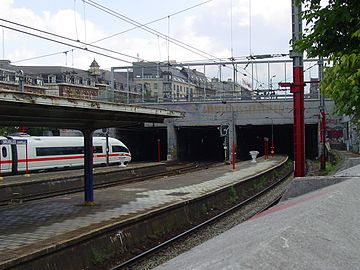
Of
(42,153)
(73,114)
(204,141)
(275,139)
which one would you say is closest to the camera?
(73,114)

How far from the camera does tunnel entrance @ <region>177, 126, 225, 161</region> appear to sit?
53812 millimetres

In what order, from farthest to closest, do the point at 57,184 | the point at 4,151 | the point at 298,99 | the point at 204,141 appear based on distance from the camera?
the point at 204,141 < the point at 4,151 < the point at 57,184 < the point at 298,99

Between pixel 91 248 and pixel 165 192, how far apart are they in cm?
860

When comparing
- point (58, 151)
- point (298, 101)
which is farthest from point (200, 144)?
point (298, 101)

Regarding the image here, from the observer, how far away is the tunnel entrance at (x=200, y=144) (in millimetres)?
53812

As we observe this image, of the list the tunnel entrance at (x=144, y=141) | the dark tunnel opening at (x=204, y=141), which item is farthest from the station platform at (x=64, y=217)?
the tunnel entrance at (x=144, y=141)

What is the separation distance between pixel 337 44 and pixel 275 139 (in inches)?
2517

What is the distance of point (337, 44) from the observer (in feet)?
22.8

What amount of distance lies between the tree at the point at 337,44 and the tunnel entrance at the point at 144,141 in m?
45.8

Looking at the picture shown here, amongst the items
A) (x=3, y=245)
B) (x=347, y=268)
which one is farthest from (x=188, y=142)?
(x=347, y=268)

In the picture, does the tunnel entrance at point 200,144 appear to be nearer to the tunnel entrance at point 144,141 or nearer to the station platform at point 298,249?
the tunnel entrance at point 144,141

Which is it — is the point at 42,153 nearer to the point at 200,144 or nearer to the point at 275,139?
the point at 200,144

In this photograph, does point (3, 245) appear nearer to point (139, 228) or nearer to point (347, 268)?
point (139, 228)

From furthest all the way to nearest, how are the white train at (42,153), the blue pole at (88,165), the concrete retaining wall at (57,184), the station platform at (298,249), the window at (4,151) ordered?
the white train at (42,153) < the window at (4,151) < the concrete retaining wall at (57,184) < the blue pole at (88,165) < the station platform at (298,249)
